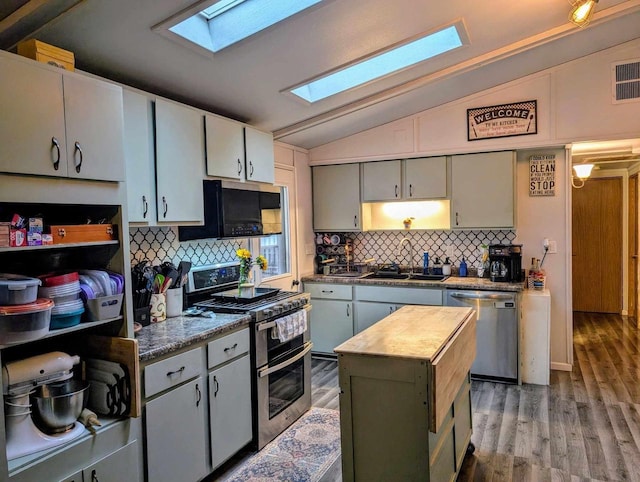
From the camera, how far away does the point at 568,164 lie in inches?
167

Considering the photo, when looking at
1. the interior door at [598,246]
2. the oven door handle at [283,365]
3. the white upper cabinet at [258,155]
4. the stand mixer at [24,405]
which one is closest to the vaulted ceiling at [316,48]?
the white upper cabinet at [258,155]

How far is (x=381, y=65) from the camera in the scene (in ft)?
11.4

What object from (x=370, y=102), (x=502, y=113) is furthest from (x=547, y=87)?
(x=370, y=102)

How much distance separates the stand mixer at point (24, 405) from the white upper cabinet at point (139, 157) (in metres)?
0.98

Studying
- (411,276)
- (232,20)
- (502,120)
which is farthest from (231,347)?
(502,120)

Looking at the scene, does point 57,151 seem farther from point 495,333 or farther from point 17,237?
point 495,333

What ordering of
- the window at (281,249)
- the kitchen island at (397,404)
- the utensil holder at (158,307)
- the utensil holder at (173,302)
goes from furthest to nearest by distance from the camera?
1. the window at (281,249)
2. the utensil holder at (173,302)
3. the utensil holder at (158,307)
4. the kitchen island at (397,404)

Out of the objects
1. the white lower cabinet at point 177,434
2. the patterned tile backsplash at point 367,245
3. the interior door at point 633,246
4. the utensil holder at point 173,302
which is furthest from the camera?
the interior door at point 633,246

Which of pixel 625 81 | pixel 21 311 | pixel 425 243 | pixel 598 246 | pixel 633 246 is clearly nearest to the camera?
pixel 21 311

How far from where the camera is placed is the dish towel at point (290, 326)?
10.1 feet

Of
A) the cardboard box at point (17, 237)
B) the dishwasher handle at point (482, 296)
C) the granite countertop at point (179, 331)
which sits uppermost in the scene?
the cardboard box at point (17, 237)

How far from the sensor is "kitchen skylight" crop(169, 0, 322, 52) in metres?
2.39

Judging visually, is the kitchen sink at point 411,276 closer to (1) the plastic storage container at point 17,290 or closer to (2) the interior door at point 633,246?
(2) the interior door at point 633,246

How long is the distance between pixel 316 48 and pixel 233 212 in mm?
1231
